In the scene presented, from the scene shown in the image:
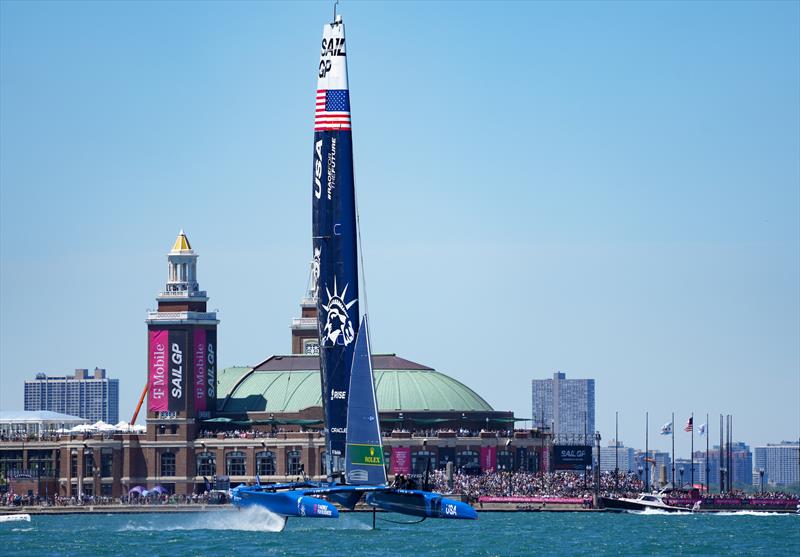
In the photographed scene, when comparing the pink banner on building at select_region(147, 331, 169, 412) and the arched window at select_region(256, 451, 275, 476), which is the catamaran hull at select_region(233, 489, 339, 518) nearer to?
the pink banner on building at select_region(147, 331, 169, 412)

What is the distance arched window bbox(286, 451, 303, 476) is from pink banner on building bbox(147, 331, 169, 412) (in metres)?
12.2

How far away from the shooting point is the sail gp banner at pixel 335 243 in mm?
102125

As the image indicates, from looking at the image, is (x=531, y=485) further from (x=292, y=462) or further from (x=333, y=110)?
(x=333, y=110)

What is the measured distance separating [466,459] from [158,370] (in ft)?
98.3

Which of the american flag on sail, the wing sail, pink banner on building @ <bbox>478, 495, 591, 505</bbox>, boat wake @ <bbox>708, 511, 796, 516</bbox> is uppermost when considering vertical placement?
the american flag on sail

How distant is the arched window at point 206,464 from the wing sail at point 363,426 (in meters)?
93.4

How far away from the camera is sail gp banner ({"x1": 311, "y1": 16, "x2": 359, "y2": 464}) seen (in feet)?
335

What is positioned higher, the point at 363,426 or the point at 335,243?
the point at 335,243

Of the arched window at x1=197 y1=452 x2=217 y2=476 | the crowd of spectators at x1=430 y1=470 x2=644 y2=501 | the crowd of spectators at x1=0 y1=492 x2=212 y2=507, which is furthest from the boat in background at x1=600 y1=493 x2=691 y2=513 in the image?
the arched window at x1=197 y1=452 x2=217 y2=476

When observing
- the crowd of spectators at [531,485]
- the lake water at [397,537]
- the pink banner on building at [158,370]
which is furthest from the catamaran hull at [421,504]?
the pink banner on building at [158,370]

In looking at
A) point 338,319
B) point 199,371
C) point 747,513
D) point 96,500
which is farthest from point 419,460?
point 338,319

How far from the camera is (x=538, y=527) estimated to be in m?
132

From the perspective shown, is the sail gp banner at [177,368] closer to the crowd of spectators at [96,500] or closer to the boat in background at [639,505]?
the crowd of spectators at [96,500]

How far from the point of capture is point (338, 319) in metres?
102
